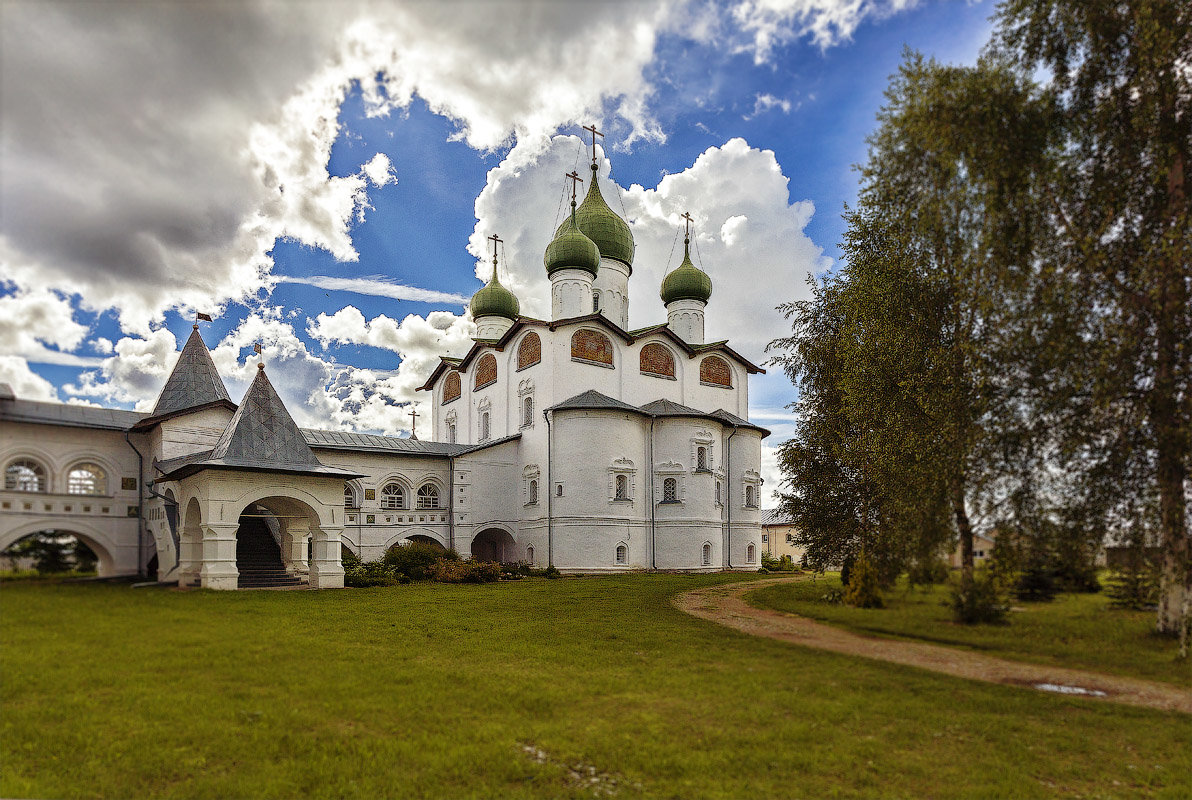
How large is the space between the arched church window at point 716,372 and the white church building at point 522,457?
0.21 feet

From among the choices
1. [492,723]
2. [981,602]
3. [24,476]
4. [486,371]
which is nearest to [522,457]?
[486,371]

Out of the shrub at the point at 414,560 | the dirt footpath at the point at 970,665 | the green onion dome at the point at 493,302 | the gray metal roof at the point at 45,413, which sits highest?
the green onion dome at the point at 493,302

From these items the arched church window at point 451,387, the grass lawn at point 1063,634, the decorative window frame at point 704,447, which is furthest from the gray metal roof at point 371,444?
the grass lawn at point 1063,634

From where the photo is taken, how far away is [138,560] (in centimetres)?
654

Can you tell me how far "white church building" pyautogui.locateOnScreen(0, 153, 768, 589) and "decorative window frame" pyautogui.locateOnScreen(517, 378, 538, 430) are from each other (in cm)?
12

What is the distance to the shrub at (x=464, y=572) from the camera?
18.4 m

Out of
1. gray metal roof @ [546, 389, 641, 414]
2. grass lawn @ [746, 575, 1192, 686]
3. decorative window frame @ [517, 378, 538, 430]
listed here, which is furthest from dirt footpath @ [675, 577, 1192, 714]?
decorative window frame @ [517, 378, 538, 430]

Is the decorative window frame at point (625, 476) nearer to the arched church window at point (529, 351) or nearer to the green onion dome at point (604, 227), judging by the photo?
the arched church window at point (529, 351)

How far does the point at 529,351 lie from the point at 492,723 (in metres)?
21.2

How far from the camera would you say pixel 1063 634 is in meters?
7.21

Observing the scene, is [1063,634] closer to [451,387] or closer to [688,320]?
[688,320]

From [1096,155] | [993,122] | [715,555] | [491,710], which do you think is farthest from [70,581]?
→ [715,555]

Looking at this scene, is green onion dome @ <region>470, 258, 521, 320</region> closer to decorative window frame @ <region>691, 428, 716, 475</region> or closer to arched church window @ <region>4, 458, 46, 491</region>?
decorative window frame @ <region>691, 428, 716, 475</region>

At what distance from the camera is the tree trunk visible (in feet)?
26.0
